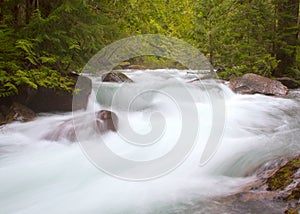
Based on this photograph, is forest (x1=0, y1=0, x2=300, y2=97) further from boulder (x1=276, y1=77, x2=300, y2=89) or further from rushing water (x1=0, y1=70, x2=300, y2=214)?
rushing water (x1=0, y1=70, x2=300, y2=214)

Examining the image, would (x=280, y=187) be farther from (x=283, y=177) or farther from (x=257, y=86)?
(x=257, y=86)

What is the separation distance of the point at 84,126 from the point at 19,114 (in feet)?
4.47

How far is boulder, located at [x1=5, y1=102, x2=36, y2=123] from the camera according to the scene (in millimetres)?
4828

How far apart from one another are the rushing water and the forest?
41.3 inches

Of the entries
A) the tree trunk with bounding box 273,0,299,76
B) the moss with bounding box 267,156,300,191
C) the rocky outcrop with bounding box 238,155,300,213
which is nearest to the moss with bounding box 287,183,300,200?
the rocky outcrop with bounding box 238,155,300,213

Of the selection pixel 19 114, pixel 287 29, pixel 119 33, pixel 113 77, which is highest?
pixel 287 29

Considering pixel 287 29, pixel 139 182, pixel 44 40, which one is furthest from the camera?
pixel 287 29

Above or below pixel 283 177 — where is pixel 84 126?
above

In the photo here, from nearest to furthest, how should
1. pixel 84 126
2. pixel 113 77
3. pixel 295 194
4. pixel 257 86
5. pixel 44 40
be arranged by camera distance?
1. pixel 295 194
2. pixel 84 126
3. pixel 44 40
4. pixel 257 86
5. pixel 113 77

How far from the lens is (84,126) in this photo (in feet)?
15.1

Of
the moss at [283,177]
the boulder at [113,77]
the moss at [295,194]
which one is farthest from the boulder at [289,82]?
the moss at [295,194]

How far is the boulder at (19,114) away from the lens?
Answer: 190 inches

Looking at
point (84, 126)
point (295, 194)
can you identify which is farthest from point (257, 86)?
point (295, 194)

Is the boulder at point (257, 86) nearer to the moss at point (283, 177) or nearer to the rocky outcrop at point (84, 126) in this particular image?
the rocky outcrop at point (84, 126)
